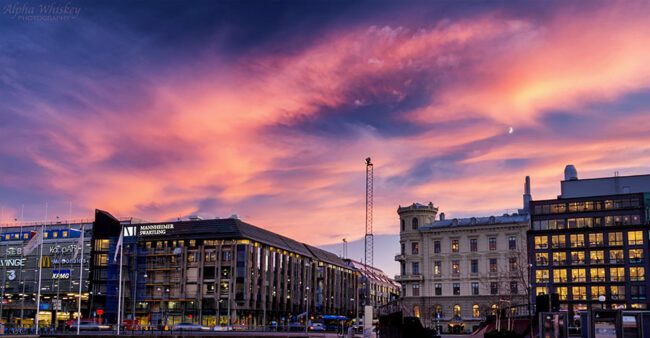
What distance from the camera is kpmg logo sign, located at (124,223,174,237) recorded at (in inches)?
6590

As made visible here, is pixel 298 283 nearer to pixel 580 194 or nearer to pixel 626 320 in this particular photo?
pixel 580 194

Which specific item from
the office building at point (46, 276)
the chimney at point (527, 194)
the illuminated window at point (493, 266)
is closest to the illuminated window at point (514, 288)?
the illuminated window at point (493, 266)

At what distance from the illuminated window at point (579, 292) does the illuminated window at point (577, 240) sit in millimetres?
8153

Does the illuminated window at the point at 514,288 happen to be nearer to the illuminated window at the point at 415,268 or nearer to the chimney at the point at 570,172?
the illuminated window at the point at 415,268

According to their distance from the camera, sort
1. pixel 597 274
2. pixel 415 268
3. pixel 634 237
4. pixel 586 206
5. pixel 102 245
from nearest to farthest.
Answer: pixel 634 237
pixel 597 274
pixel 586 206
pixel 415 268
pixel 102 245

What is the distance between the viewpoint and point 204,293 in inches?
6383

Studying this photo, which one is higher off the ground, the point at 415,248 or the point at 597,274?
the point at 415,248

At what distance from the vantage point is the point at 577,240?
140m

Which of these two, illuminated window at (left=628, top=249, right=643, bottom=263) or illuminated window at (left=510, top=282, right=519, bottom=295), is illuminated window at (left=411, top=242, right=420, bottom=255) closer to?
illuminated window at (left=510, top=282, right=519, bottom=295)

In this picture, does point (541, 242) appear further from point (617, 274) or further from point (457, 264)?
point (457, 264)

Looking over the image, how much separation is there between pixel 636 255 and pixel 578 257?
34.5 ft

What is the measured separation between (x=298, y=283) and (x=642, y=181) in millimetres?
88811

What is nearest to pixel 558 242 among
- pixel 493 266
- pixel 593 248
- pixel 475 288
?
pixel 593 248

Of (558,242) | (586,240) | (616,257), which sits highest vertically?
(586,240)
